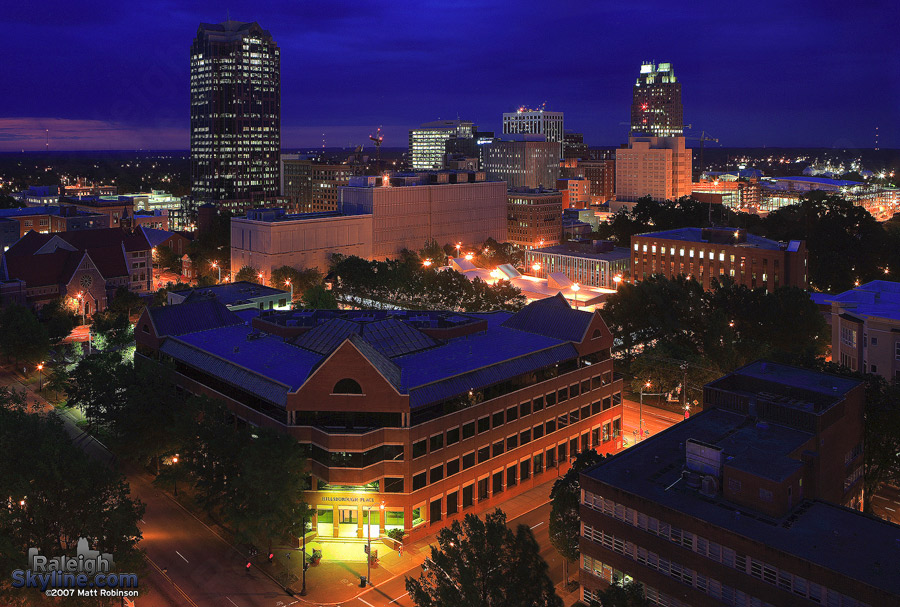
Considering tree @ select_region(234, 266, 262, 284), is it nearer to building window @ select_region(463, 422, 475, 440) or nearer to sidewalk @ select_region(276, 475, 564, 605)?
building window @ select_region(463, 422, 475, 440)

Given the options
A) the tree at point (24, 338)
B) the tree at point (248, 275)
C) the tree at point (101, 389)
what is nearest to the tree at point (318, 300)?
the tree at point (248, 275)

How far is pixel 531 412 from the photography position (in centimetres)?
7356

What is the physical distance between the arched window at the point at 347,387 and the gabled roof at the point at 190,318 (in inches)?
1182

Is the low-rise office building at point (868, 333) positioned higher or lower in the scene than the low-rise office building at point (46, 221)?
lower

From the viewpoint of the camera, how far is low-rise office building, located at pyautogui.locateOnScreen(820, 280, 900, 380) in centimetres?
8262

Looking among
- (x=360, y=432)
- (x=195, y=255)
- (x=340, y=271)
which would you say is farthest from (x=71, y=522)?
(x=195, y=255)

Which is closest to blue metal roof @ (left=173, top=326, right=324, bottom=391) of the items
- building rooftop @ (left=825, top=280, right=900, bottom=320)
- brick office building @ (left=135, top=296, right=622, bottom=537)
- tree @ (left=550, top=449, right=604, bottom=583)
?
brick office building @ (left=135, top=296, right=622, bottom=537)

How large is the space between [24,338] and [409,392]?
231ft

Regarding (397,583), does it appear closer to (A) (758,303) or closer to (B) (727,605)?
(B) (727,605)

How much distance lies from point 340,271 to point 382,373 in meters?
96.6

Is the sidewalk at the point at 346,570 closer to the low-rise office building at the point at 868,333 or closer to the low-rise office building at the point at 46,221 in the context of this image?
the low-rise office building at the point at 868,333

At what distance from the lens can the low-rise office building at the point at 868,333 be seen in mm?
82625

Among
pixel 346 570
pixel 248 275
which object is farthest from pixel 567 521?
pixel 248 275

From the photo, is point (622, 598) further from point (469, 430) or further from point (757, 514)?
point (469, 430)
